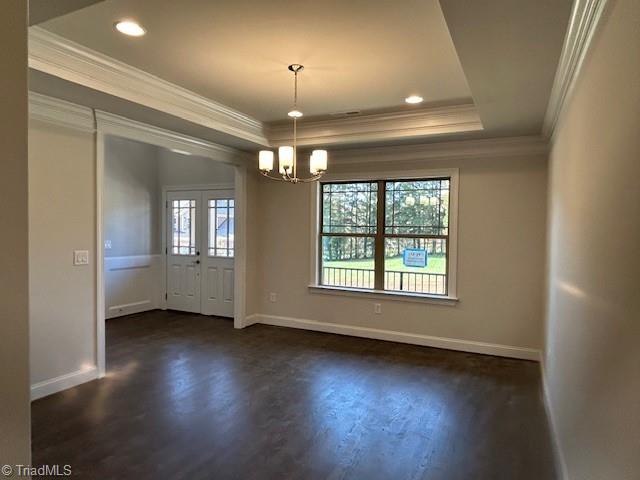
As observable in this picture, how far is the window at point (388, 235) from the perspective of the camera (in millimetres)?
5148

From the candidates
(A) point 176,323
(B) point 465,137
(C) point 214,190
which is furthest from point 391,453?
(C) point 214,190

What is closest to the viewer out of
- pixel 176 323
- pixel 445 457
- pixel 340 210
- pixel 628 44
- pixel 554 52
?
pixel 628 44

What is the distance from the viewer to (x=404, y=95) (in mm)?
3936

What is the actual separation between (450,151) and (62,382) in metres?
4.56

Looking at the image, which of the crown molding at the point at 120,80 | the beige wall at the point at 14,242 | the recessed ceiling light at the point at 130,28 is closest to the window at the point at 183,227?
the crown molding at the point at 120,80

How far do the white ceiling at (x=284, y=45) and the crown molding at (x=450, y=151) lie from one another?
94cm

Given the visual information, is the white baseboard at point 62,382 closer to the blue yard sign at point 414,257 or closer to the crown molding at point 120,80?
the crown molding at point 120,80

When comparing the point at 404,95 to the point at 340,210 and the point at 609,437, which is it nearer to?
the point at 340,210

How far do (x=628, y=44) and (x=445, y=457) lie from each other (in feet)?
7.94

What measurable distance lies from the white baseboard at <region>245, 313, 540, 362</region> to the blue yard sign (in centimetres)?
86

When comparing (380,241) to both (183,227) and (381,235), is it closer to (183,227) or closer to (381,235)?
(381,235)

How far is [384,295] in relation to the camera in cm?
539

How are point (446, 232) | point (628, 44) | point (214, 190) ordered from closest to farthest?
point (628, 44) → point (446, 232) → point (214, 190)

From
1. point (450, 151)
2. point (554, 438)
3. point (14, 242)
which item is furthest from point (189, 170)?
point (14, 242)
